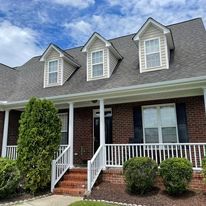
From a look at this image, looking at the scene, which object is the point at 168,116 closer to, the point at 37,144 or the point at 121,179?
the point at 121,179

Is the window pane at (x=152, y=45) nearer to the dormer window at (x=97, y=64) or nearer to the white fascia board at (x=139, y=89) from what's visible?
the dormer window at (x=97, y=64)

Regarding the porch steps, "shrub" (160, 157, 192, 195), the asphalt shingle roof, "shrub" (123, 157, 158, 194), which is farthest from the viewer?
Result: the asphalt shingle roof

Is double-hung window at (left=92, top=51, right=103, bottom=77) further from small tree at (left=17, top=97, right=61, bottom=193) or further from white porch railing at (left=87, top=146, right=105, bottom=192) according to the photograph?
white porch railing at (left=87, top=146, right=105, bottom=192)

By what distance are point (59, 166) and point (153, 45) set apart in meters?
6.50

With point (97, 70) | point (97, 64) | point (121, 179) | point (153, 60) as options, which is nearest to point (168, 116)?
point (153, 60)

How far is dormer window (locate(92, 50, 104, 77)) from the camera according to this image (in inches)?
430

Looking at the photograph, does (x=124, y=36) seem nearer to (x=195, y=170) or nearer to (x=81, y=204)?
(x=195, y=170)

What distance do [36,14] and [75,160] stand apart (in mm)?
6938

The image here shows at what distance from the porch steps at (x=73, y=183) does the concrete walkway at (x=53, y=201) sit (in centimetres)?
34

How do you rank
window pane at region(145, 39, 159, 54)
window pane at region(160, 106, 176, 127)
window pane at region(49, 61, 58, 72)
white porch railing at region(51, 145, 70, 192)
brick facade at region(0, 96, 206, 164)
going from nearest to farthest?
white porch railing at region(51, 145, 70, 192) → brick facade at region(0, 96, 206, 164) → window pane at region(160, 106, 176, 127) → window pane at region(145, 39, 159, 54) → window pane at region(49, 61, 58, 72)

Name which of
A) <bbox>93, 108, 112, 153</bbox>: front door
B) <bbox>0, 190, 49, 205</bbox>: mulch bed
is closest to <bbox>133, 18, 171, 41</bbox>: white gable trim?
<bbox>93, 108, 112, 153</bbox>: front door

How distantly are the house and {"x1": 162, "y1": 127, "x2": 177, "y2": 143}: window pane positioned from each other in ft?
0.13

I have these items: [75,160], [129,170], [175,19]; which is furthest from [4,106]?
[175,19]

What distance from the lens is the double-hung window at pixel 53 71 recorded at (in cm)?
1204
